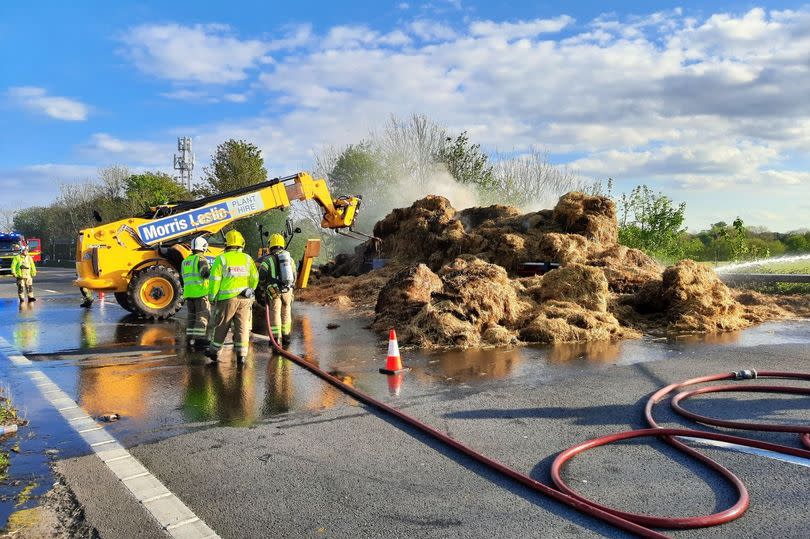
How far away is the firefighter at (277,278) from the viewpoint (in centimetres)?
1027

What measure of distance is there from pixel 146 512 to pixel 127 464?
1037mm

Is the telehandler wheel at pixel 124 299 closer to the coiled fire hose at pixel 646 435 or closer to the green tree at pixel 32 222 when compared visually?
the coiled fire hose at pixel 646 435

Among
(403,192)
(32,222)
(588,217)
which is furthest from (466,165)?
(32,222)

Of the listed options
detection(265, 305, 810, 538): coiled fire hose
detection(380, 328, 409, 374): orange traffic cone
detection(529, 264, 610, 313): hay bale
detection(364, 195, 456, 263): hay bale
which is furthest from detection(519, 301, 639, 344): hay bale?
detection(364, 195, 456, 263): hay bale

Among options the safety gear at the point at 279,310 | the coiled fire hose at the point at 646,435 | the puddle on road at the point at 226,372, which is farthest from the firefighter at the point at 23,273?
the coiled fire hose at the point at 646,435

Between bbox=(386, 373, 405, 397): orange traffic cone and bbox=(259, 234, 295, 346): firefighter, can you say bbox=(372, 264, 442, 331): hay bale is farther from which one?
bbox=(386, 373, 405, 397): orange traffic cone

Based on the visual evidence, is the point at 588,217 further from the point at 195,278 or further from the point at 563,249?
the point at 195,278

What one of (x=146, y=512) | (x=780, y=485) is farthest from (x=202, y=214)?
(x=780, y=485)

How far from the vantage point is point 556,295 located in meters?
12.7

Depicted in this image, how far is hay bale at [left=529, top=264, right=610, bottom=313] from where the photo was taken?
486 inches

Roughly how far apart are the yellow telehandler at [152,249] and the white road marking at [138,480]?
744 cm

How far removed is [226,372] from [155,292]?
6.86m

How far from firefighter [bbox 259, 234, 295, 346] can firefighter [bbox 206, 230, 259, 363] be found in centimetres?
118

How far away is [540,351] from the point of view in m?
9.91
